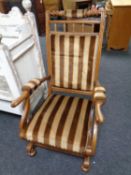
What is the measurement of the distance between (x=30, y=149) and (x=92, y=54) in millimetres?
942

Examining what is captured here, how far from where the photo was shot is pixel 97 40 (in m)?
1.13

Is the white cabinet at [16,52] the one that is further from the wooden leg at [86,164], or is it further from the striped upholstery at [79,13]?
the wooden leg at [86,164]

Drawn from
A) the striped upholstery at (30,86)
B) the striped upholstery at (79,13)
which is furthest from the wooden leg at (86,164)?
the striped upholstery at (79,13)

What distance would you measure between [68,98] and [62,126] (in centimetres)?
33

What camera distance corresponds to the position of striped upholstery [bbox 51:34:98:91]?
1175 mm

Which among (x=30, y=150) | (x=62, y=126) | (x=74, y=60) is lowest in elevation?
(x=30, y=150)

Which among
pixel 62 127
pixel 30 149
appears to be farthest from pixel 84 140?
pixel 30 149

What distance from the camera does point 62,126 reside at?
105 cm

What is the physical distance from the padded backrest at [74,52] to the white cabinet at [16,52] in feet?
0.87

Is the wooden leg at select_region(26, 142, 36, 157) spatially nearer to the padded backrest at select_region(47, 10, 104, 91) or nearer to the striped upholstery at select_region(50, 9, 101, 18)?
the padded backrest at select_region(47, 10, 104, 91)

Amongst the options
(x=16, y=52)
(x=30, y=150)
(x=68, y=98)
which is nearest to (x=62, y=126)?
(x=68, y=98)

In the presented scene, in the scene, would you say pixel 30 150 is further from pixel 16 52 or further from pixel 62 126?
pixel 16 52

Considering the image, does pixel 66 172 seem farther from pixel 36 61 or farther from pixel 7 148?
pixel 36 61

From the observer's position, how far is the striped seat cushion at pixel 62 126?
977 millimetres
